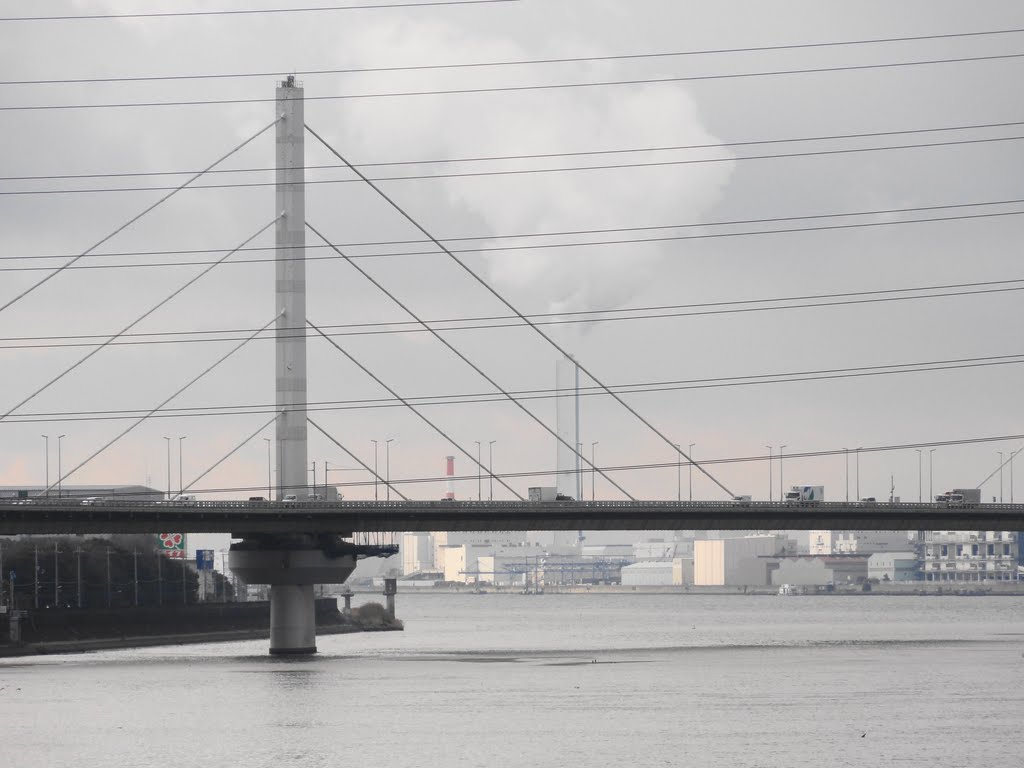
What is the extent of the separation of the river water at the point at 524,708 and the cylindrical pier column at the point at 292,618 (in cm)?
209

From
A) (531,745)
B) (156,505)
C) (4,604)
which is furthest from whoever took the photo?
(4,604)

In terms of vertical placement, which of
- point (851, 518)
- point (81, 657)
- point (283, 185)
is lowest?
point (81, 657)

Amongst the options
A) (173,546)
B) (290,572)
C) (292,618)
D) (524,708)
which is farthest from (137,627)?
(524,708)

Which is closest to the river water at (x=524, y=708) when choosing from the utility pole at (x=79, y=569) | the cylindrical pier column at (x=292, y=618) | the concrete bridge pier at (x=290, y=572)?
the cylindrical pier column at (x=292, y=618)

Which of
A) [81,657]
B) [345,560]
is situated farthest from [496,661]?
[81,657]

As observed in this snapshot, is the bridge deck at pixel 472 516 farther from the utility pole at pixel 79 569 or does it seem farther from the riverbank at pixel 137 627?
the utility pole at pixel 79 569

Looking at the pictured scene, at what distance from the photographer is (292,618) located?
12575cm

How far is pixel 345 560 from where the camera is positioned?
408 ft

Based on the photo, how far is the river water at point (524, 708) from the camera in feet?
217

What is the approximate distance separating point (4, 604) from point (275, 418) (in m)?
38.0

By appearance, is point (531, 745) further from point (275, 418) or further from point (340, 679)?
point (275, 418)

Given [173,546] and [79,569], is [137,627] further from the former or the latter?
[173,546]

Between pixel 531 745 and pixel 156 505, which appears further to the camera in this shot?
pixel 156 505

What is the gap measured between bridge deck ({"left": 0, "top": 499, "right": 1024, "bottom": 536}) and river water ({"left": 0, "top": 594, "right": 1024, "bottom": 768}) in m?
8.63
